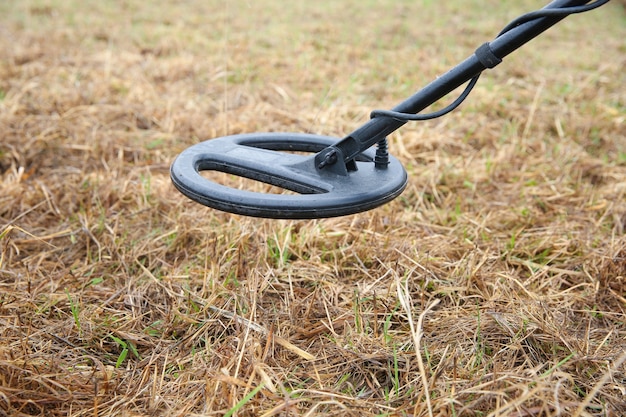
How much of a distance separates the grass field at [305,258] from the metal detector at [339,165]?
0.30 m

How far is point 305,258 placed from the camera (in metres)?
1.82

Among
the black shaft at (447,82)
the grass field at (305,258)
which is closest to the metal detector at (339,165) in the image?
the black shaft at (447,82)

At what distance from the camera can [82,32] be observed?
4438 mm

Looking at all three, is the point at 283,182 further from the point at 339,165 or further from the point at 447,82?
the point at 447,82

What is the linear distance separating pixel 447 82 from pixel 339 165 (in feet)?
1.13

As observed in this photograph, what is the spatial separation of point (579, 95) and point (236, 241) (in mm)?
2663

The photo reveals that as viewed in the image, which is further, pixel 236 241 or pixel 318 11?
pixel 318 11

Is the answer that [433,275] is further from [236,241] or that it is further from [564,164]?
[564,164]

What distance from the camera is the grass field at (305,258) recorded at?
1.26 metres

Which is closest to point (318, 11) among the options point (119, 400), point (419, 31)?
point (419, 31)

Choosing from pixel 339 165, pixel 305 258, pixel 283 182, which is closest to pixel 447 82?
pixel 339 165

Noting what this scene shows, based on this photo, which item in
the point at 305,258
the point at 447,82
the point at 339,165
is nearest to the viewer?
the point at 447,82

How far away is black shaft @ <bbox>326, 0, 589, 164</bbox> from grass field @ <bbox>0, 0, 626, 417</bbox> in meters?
0.38

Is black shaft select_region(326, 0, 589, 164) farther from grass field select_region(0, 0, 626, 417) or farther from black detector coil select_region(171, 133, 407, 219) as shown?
grass field select_region(0, 0, 626, 417)
